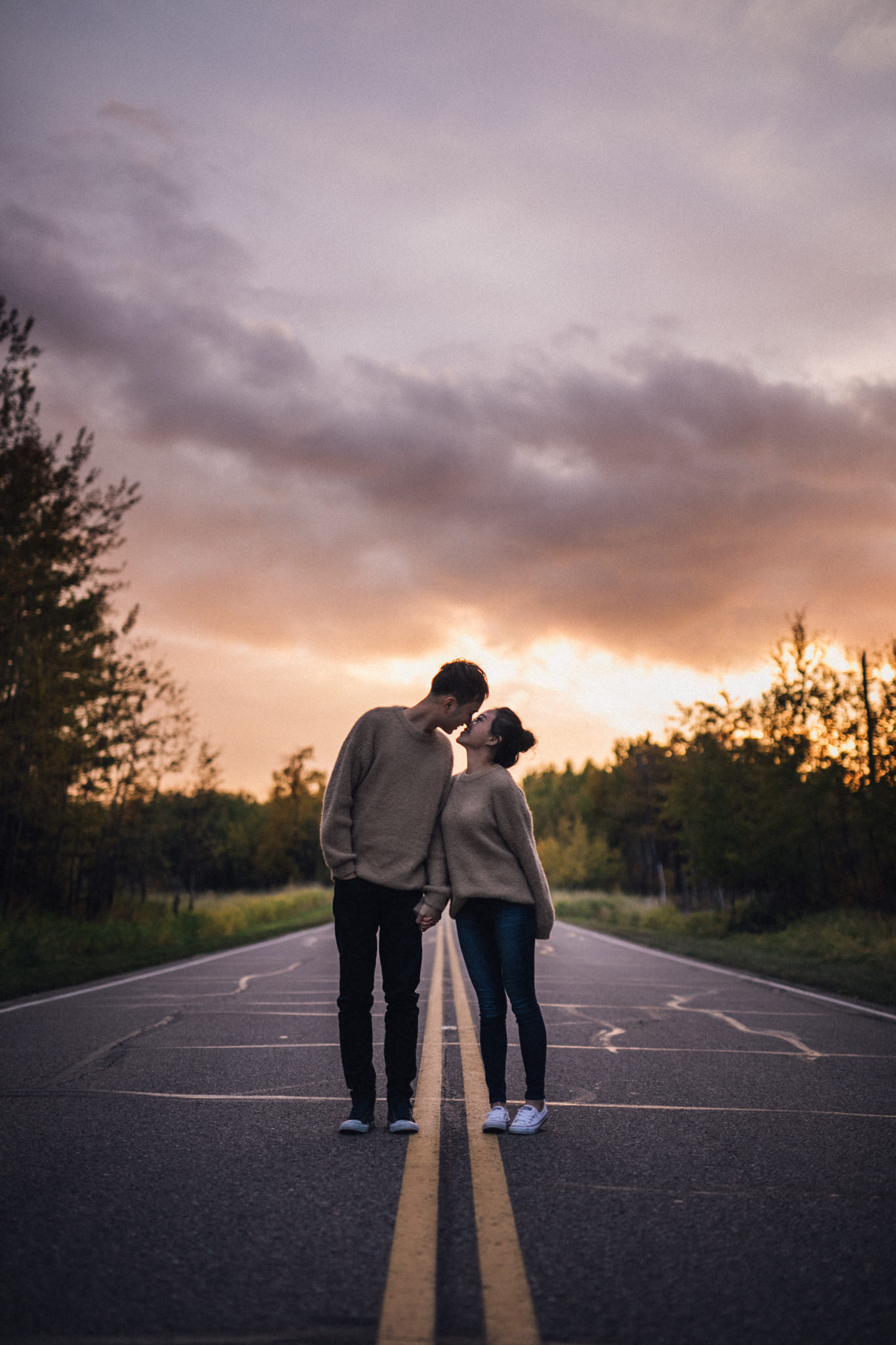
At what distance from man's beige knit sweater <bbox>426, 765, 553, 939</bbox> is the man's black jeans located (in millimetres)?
207

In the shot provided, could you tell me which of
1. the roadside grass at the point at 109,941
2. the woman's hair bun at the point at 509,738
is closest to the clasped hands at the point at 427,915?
the woman's hair bun at the point at 509,738

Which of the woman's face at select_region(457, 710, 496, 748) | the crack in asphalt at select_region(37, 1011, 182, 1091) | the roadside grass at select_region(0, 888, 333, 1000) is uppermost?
the woman's face at select_region(457, 710, 496, 748)

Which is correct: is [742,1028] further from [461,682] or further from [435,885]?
[461,682]

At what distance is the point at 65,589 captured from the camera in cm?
1911

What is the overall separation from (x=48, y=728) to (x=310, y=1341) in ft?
57.7

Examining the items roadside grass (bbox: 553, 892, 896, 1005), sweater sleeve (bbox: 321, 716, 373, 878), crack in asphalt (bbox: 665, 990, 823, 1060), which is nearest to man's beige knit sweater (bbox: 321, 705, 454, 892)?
sweater sleeve (bbox: 321, 716, 373, 878)

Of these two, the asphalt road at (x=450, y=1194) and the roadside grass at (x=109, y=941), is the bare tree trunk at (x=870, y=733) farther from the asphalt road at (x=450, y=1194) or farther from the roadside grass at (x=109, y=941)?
the asphalt road at (x=450, y=1194)

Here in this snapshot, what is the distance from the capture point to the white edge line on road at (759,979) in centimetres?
951

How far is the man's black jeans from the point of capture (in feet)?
14.6

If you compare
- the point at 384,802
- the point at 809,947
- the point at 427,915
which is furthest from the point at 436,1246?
the point at 809,947

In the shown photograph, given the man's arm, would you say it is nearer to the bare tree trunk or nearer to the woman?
the woman

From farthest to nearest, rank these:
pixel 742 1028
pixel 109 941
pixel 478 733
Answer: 1. pixel 109 941
2. pixel 742 1028
3. pixel 478 733

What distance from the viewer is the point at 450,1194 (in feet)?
11.4

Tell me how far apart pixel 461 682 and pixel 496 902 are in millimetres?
1086
